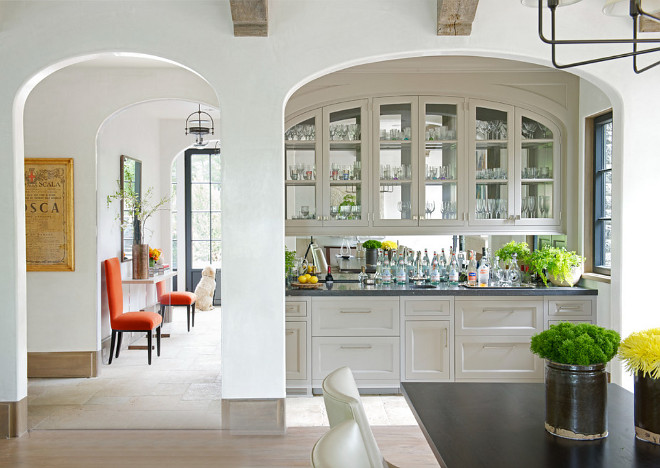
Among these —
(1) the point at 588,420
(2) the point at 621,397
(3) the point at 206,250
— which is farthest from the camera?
(3) the point at 206,250

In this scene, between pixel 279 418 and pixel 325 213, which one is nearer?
pixel 279 418

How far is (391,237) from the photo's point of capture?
549 centimetres

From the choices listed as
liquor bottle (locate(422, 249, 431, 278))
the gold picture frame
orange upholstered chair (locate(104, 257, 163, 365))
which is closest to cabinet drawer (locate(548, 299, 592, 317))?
liquor bottle (locate(422, 249, 431, 278))

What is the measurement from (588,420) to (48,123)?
201 inches

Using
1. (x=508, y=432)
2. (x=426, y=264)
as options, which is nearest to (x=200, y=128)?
(x=426, y=264)

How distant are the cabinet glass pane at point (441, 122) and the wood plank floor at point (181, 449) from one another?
2.45 m

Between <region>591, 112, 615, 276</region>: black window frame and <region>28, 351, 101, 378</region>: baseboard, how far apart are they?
447cm

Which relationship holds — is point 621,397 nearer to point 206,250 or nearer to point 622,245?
point 622,245

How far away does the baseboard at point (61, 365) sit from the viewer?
538cm

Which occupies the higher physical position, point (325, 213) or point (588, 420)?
point (325, 213)

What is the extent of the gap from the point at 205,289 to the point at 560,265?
574 cm

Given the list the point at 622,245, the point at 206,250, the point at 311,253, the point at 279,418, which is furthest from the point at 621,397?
the point at 206,250

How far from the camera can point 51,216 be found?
537 centimetres

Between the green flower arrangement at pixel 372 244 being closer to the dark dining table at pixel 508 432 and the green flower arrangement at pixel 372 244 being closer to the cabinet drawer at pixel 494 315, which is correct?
the cabinet drawer at pixel 494 315
